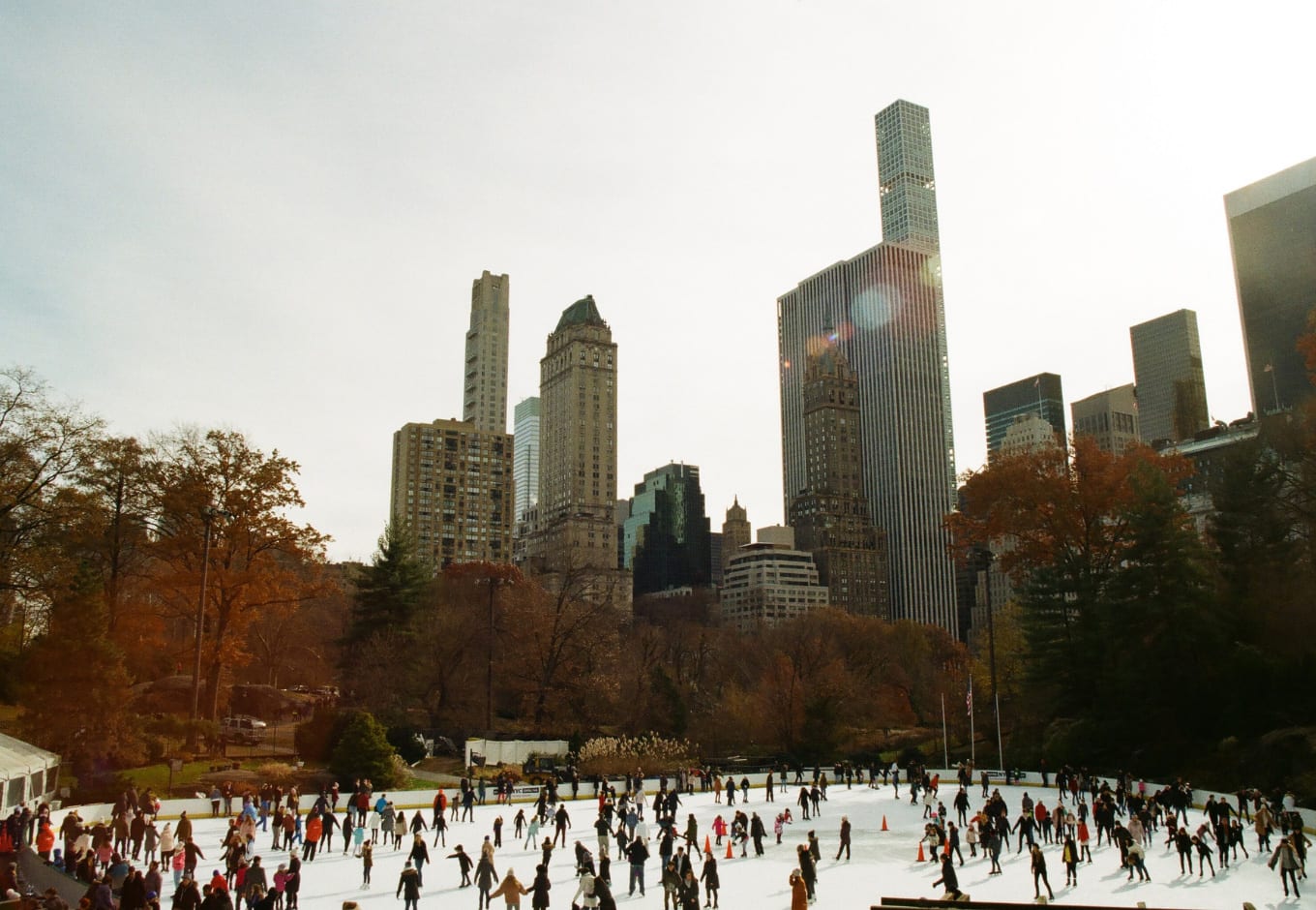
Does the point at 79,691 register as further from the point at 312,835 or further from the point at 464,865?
the point at 464,865

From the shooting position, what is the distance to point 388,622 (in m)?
61.6

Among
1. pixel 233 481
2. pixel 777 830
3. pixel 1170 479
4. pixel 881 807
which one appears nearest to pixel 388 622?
pixel 233 481

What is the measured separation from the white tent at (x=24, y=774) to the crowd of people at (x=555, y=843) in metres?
1.34

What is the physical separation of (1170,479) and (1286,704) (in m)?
16.1

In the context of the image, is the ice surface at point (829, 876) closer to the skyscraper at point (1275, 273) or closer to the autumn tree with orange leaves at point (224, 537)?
the autumn tree with orange leaves at point (224, 537)

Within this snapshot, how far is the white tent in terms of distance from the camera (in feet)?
94.4

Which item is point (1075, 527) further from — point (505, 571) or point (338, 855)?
point (505, 571)

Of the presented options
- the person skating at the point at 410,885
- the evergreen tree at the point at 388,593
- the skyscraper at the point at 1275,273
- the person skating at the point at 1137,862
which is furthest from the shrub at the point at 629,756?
the skyscraper at the point at 1275,273

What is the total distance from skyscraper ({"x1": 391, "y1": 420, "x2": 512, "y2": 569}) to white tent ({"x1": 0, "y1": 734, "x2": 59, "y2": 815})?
149 metres

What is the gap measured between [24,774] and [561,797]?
1973cm

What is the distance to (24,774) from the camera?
2998 centimetres

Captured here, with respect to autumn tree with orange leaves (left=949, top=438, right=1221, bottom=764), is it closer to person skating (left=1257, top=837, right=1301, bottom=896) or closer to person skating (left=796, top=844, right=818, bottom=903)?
person skating (left=1257, top=837, right=1301, bottom=896)

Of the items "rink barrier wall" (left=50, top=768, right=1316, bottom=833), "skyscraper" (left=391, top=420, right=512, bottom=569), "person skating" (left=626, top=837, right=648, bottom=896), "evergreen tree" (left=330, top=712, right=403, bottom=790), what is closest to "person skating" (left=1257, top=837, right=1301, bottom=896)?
"rink barrier wall" (left=50, top=768, right=1316, bottom=833)

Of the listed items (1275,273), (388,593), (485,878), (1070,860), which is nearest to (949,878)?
(1070,860)
